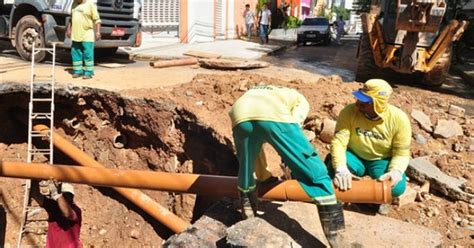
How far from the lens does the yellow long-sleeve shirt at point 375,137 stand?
12.2 ft

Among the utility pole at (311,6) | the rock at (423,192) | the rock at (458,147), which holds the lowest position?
the rock at (423,192)

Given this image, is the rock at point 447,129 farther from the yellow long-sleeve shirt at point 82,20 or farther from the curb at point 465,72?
the yellow long-sleeve shirt at point 82,20

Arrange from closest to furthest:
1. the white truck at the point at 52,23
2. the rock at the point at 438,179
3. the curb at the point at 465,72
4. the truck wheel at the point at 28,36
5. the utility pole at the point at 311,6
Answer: the rock at the point at 438,179, the white truck at the point at 52,23, the truck wheel at the point at 28,36, the curb at the point at 465,72, the utility pole at the point at 311,6

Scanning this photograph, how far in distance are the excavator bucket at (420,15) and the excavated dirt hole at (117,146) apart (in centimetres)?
431

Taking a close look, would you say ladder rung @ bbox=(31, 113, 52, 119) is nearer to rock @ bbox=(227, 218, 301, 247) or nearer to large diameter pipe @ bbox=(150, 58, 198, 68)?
large diameter pipe @ bbox=(150, 58, 198, 68)

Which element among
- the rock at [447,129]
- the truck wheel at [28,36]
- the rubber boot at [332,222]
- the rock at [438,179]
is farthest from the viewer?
the truck wheel at [28,36]

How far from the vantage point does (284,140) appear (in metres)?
3.19

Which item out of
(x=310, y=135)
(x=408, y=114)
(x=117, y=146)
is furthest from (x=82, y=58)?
(x=408, y=114)

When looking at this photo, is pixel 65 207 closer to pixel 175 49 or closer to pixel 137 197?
pixel 137 197

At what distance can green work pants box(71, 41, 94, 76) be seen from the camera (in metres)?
7.51

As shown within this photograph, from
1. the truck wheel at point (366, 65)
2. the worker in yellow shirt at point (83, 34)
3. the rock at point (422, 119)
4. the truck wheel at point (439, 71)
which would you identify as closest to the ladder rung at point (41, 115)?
the worker in yellow shirt at point (83, 34)

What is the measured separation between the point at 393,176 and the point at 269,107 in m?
1.28

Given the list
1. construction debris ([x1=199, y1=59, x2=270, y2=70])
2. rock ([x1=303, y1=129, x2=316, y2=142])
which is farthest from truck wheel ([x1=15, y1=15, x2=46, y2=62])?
rock ([x1=303, y1=129, x2=316, y2=142])

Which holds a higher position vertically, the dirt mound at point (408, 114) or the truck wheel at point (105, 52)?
the truck wheel at point (105, 52)
